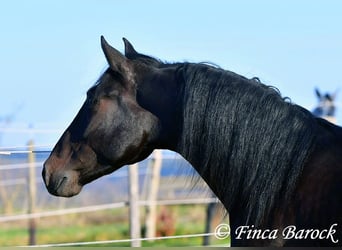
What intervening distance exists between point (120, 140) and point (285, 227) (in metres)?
0.99

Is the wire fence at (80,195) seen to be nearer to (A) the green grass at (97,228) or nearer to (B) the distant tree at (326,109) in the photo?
(A) the green grass at (97,228)

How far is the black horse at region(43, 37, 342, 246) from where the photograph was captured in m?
3.65

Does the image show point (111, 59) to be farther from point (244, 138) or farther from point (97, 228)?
point (97, 228)

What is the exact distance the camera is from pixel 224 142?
3.88 m

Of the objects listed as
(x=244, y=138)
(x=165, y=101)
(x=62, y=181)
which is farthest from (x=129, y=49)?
(x=244, y=138)

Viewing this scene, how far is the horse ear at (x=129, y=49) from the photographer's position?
14.3ft

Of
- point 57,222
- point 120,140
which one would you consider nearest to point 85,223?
point 57,222

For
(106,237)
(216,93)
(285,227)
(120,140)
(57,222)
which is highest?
(216,93)

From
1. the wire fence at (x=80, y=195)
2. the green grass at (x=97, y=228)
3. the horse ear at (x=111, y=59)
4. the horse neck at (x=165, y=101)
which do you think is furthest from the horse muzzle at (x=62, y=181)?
the green grass at (x=97, y=228)

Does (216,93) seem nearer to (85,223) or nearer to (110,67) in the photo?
(110,67)

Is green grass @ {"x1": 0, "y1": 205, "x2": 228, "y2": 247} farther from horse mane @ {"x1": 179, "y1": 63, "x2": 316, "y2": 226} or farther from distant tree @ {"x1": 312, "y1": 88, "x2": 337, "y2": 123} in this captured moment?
horse mane @ {"x1": 179, "y1": 63, "x2": 316, "y2": 226}

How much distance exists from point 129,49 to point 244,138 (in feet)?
3.17

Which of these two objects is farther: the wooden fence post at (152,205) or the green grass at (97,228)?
the green grass at (97,228)

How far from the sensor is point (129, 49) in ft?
14.5
